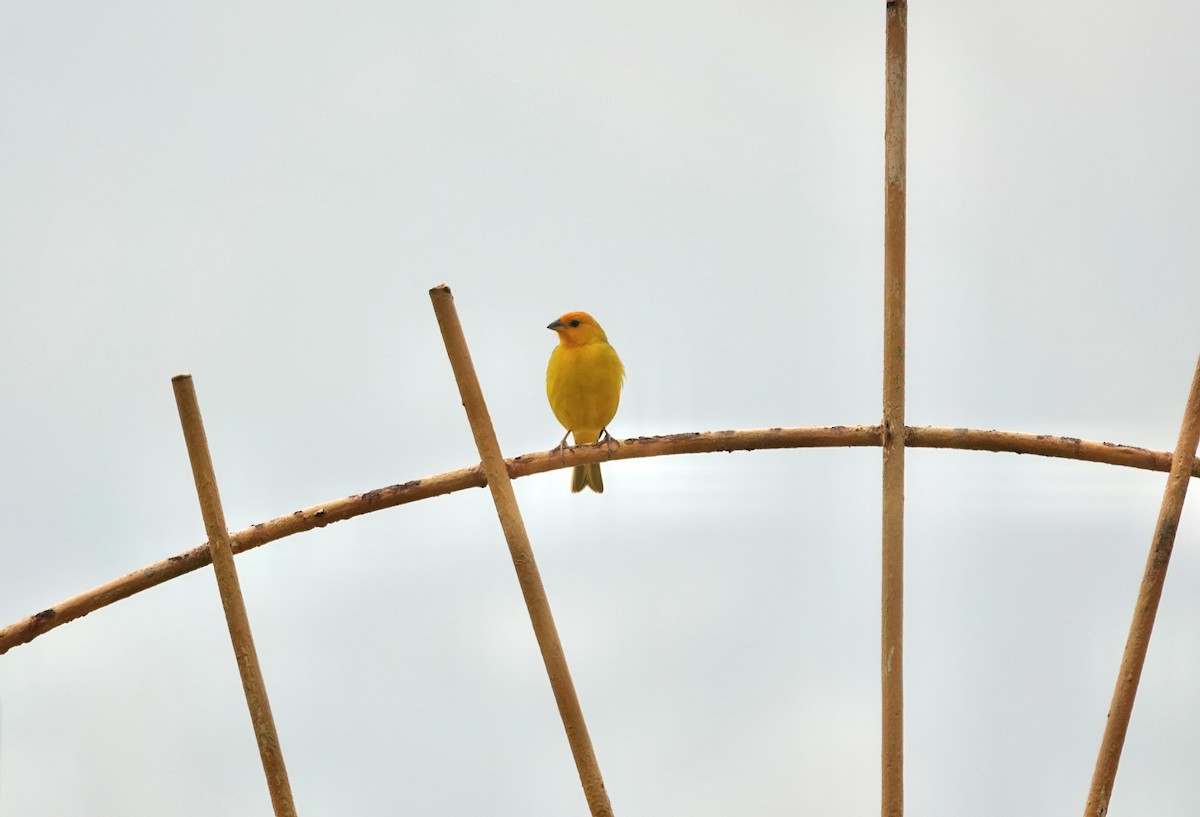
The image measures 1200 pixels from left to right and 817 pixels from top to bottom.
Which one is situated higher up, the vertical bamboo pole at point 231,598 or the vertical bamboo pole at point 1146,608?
the vertical bamboo pole at point 231,598

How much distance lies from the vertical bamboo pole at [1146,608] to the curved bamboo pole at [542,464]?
187 mm

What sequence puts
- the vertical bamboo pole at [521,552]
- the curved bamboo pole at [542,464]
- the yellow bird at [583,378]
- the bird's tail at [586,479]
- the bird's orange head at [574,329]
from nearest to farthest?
the vertical bamboo pole at [521,552] < the curved bamboo pole at [542,464] < the yellow bird at [583,378] < the bird's orange head at [574,329] < the bird's tail at [586,479]

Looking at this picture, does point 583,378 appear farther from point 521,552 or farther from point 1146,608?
point 1146,608

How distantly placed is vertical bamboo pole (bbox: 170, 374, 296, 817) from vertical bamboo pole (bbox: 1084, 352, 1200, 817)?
2.07 metres

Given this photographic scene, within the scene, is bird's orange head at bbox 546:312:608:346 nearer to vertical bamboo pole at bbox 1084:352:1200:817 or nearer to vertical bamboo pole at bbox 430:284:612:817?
vertical bamboo pole at bbox 430:284:612:817

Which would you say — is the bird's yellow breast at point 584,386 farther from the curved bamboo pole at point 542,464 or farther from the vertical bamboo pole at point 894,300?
the vertical bamboo pole at point 894,300

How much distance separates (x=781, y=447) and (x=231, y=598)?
1558 mm

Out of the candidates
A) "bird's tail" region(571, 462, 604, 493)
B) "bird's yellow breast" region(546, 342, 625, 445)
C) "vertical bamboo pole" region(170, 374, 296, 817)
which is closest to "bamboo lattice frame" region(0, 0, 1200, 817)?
"vertical bamboo pole" region(170, 374, 296, 817)

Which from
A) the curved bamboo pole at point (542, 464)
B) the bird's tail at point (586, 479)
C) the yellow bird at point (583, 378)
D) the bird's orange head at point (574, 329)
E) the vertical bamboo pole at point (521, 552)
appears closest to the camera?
the vertical bamboo pole at point (521, 552)

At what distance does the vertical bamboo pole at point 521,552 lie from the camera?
2.99 meters

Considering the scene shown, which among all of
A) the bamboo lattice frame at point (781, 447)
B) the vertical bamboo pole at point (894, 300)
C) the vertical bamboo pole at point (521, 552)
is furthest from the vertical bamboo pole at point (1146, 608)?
the vertical bamboo pole at point (521, 552)

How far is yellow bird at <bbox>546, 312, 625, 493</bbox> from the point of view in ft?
17.6

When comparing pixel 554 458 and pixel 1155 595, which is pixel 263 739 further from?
pixel 1155 595

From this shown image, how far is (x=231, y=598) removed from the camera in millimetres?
3090
